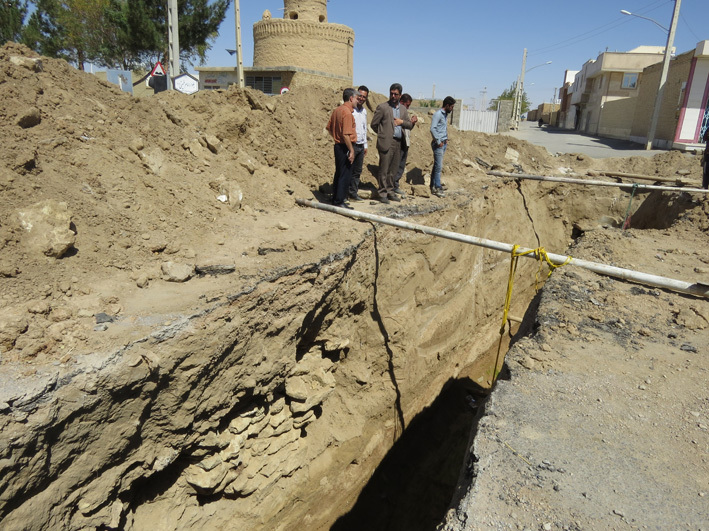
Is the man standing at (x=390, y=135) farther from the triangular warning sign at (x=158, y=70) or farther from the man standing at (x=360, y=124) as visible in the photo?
the triangular warning sign at (x=158, y=70)

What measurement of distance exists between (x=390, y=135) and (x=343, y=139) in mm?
934

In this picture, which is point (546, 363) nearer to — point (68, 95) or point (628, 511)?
point (628, 511)

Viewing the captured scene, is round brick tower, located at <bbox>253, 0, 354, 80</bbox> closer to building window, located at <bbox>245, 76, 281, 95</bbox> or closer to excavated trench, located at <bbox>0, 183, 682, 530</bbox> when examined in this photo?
building window, located at <bbox>245, 76, 281, 95</bbox>

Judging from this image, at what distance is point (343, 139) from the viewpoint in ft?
18.6

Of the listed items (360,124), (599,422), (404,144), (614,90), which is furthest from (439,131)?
(614,90)

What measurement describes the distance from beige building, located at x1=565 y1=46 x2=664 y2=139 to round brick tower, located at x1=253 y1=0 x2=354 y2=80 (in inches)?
677

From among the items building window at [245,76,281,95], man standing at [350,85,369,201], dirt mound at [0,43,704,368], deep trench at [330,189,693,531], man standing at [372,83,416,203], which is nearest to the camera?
dirt mound at [0,43,704,368]

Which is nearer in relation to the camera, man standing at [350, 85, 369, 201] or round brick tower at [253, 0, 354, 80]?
man standing at [350, 85, 369, 201]

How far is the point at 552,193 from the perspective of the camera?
10.1m

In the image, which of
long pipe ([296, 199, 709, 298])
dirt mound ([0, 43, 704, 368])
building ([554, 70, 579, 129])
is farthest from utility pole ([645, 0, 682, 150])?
building ([554, 70, 579, 129])

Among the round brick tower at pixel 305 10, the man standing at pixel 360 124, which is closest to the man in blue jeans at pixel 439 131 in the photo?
the man standing at pixel 360 124

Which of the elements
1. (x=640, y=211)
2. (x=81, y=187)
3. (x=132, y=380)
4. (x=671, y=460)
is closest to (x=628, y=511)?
(x=671, y=460)

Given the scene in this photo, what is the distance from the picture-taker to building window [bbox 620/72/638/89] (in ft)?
90.5

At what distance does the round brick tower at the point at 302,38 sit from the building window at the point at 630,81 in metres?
21.7
